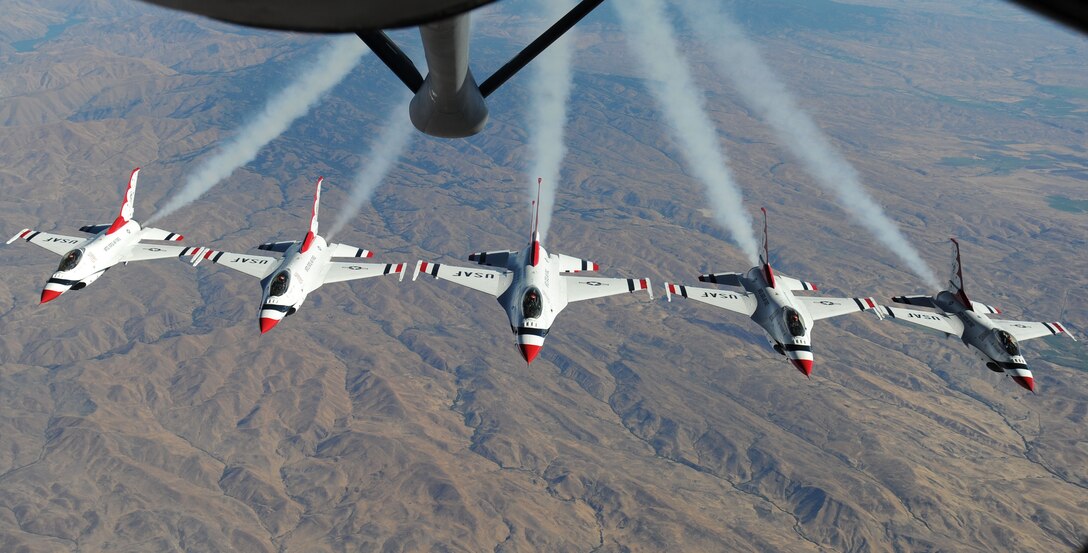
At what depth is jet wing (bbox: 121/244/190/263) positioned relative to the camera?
59500mm

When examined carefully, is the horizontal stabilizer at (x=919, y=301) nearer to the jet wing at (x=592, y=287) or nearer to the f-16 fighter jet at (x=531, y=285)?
the jet wing at (x=592, y=287)

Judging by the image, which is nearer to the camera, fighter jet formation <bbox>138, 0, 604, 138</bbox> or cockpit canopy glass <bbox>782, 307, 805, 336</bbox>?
fighter jet formation <bbox>138, 0, 604, 138</bbox>

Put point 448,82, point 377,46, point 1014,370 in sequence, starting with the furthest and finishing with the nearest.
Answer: point 1014,370 → point 377,46 → point 448,82

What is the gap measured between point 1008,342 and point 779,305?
16377 mm

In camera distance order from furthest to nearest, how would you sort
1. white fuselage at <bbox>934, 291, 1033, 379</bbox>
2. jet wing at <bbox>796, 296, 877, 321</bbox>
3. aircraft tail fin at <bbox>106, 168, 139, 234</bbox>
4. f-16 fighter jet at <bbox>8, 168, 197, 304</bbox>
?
aircraft tail fin at <bbox>106, 168, 139, 234</bbox>, f-16 fighter jet at <bbox>8, 168, 197, 304</bbox>, jet wing at <bbox>796, 296, 877, 321</bbox>, white fuselage at <bbox>934, 291, 1033, 379</bbox>

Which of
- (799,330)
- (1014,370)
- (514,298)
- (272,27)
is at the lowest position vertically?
(1014,370)

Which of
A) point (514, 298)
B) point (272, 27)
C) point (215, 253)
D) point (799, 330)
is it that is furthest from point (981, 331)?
point (272, 27)

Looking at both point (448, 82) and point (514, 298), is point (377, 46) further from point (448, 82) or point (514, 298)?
point (514, 298)

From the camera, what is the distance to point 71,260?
2282 inches

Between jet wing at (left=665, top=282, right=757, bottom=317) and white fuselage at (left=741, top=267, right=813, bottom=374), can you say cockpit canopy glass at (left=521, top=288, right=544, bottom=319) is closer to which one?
jet wing at (left=665, top=282, right=757, bottom=317)

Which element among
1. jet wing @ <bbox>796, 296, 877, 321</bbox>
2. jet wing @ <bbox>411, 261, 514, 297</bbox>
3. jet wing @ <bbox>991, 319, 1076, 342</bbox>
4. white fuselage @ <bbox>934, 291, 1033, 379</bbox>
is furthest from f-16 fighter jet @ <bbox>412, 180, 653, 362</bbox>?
jet wing @ <bbox>991, 319, 1076, 342</bbox>

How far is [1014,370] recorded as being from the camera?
53.5 meters

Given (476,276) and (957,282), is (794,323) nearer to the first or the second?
(957,282)

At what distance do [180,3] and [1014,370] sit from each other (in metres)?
60.2
